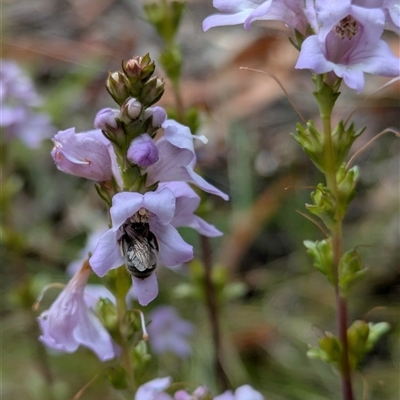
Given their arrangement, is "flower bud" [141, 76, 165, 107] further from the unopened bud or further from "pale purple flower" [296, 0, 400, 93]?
"pale purple flower" [296, 0, 400, 93]

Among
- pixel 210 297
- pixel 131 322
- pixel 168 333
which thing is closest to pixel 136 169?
pixel 131 322

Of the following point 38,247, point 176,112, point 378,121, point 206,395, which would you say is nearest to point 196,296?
point 176,112

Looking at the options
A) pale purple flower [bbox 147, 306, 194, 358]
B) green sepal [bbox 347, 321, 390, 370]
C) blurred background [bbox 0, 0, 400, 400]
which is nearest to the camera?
green sepal [bbox 347, 321, 390, 370]

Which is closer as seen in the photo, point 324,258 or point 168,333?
point 324,258

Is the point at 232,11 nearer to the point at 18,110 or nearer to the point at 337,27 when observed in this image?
the point at 337,27

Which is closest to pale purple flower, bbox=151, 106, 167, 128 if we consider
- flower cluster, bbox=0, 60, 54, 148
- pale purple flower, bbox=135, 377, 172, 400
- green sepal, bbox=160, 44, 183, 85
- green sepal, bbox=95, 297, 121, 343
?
green sepal, bbox=95, 297, 121, 343

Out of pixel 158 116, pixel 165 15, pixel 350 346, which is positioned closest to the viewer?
pixel 158 116
